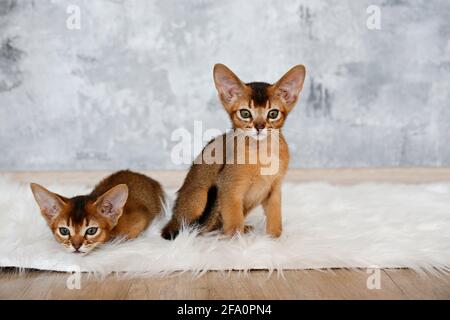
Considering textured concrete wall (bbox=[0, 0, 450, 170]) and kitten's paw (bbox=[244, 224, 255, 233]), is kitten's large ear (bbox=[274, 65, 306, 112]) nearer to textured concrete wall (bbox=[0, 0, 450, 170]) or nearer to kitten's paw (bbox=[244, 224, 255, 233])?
kitten's paw (bbox=[244, 224, 255, 233])

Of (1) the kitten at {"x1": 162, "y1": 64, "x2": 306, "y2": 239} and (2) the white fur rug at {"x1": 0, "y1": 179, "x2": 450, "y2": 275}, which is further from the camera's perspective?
(1) the kitten at {"x1": 162, "y1": 64, "x2": 306, "y2": 239}

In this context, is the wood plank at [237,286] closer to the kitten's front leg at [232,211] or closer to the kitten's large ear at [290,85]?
the kitten's front leg at [232,211]

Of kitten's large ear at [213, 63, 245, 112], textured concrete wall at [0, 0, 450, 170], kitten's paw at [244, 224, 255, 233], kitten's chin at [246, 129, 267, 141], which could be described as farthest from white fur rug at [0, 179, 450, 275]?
textured concrete wall at [0, 0, 450, 170]

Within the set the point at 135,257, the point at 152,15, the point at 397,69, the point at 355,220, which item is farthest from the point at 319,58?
the point at 135,257

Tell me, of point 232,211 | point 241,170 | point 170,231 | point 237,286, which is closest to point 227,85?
point 241,170

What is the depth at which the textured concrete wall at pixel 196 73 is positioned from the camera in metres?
2.88

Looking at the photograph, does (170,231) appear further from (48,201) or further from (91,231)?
(48,201)

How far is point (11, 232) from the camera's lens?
6.01 ft

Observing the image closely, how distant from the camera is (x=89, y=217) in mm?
1671

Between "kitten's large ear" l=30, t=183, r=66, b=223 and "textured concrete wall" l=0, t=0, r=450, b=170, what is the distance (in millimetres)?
1271

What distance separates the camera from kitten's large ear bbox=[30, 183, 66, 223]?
1.67 m

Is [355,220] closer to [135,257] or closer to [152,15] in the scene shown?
[135,257]

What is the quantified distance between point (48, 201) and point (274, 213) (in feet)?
2.17

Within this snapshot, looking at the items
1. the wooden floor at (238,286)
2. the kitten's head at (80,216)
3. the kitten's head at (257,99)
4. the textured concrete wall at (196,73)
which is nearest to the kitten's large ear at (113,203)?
the kitten's head at (80,216)
